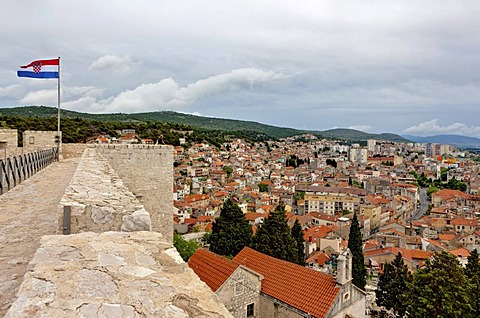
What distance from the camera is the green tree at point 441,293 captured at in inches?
558

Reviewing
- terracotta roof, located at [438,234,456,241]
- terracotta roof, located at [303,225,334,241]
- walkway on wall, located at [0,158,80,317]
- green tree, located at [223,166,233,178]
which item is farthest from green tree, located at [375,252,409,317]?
green tree, located at [223,166,233,178]

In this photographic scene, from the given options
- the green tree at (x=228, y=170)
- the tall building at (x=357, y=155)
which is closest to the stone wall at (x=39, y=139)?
the green tree at (x=228, y=170)

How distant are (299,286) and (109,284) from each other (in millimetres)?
12375

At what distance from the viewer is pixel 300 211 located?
65375 mm

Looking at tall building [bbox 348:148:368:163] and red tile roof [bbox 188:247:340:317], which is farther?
tall building [bbox 348:148:368:163]

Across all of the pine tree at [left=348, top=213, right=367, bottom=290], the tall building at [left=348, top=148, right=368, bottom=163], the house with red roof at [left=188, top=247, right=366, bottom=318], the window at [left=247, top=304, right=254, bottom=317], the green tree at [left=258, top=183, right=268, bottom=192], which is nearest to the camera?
the house with red roof at [left=188, top=247, right=366, bottom=318]

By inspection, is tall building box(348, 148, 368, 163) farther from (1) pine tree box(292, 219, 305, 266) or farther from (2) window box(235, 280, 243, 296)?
(2) window box(235, 280, 243, 296)

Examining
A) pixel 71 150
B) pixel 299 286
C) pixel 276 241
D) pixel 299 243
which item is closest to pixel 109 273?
pixel 299 286

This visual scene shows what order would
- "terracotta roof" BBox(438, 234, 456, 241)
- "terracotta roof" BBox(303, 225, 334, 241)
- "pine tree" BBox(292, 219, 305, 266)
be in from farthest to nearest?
"terracotta roof" BBox(438, 234, 456, 241) → "terracotta roof" BBox(303, 225, 334, 241) → "pine tree" BBox(292, 219, 305, 266)

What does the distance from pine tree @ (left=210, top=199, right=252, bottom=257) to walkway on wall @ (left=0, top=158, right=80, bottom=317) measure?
1954cm

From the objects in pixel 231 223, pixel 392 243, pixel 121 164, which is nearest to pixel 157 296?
pixel 121 164

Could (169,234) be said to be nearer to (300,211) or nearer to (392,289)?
(392,289)

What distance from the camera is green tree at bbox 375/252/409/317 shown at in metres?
20.0

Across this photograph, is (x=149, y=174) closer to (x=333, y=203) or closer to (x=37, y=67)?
(x=37, y=67)
